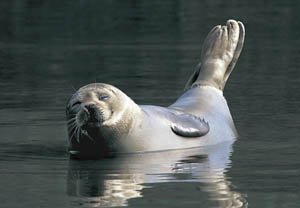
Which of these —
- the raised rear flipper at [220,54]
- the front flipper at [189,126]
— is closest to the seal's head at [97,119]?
the front flipper at [189,126]

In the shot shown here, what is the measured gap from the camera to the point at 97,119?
10.0m

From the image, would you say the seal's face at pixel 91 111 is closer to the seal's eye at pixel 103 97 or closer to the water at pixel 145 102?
the seal's eye at pixel 103 97

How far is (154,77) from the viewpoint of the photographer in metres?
16.6

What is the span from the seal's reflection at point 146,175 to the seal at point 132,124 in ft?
0.42

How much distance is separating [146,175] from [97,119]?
0.87 m

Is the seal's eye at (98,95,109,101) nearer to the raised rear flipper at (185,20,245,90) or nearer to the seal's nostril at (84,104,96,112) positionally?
the seal's nostril at (84,104,96,112)

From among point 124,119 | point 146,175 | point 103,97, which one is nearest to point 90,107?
point 103,97

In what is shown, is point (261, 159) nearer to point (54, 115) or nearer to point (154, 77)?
point (54, 115)

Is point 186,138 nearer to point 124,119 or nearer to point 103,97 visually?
point 124,119

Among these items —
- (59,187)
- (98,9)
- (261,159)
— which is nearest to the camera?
(59,187)

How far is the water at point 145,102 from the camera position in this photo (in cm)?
862

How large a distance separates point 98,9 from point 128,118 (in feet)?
77.0

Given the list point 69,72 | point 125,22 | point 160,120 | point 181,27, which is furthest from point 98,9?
point 160,120

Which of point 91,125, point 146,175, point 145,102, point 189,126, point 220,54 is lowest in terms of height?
point 145,102
